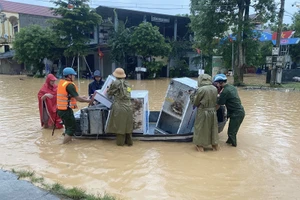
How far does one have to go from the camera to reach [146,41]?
23172 mm

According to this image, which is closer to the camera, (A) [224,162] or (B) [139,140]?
(A) [224,162]

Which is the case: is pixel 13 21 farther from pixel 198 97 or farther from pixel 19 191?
pixel 19 191

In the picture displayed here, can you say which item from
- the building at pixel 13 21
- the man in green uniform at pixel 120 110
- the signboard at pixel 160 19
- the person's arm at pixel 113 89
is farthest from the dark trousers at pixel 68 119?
the building at pixel 13 21

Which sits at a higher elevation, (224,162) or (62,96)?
(62,96)

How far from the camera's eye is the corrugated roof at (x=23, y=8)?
1473 inches

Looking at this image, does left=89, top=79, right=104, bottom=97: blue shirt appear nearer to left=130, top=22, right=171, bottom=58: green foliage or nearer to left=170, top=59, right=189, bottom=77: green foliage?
left=130, top=22, right=171, bottom=58: green foliage

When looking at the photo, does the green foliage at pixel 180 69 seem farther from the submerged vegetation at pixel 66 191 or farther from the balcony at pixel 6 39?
the balcony at pixel 6 39

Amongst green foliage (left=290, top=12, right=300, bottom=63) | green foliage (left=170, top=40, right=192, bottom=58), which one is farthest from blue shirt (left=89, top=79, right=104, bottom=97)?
green foliage (left=290, top=12, right=300, bottom=63)

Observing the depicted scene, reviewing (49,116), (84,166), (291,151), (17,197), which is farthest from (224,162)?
(49,116)

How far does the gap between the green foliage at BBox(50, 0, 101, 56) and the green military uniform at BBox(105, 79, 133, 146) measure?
20163 millimetres

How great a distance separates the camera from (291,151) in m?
5.35

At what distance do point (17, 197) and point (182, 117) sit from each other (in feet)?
11.0

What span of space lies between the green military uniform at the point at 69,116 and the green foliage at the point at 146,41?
18404 mm

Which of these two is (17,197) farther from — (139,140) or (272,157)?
(272,157)
